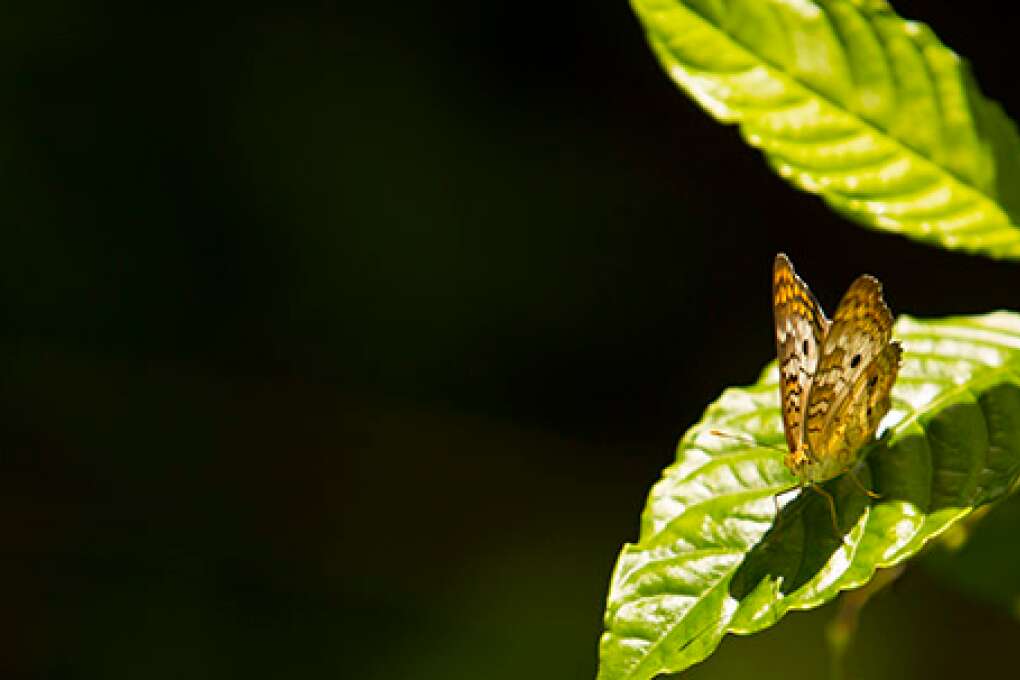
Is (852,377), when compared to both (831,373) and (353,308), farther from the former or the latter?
(353,308)

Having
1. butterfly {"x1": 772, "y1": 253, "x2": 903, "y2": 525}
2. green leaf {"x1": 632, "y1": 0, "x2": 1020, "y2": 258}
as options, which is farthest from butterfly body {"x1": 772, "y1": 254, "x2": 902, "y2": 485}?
green leaf {"x1": 632, "y1": 0, "x2": 1020, "y2": 258}

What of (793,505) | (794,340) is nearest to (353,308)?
(794,340)

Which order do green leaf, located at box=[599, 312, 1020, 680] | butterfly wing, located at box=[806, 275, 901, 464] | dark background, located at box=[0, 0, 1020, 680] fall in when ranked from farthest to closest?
dark background, located at box=[0, 0, 1020, 680]
butterfly wing, located at box=[806, 275, 901, 464]
green leaf, located at box=[599, 312, 1020, 680]

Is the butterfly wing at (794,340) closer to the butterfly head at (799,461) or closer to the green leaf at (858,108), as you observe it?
the butterfly head at (799,461)

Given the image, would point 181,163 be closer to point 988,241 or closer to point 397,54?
point 397,54

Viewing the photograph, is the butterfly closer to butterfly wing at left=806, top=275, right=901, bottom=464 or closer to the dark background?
butterfly wing at left=806, top=275, right=901, bottom=464

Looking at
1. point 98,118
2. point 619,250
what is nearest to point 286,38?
point 98,118

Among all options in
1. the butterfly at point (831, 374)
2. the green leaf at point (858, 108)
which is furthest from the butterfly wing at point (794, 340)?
the green leaf at point (858, 108)
